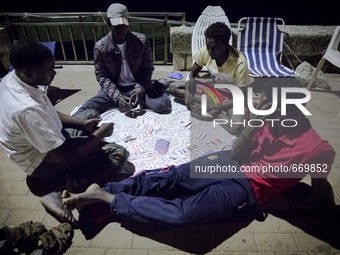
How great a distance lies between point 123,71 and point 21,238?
270 cm

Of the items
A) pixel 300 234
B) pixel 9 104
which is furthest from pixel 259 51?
pixel 9 104

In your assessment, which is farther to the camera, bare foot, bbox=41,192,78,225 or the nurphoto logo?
bare foot, bbox=41,192,78,225

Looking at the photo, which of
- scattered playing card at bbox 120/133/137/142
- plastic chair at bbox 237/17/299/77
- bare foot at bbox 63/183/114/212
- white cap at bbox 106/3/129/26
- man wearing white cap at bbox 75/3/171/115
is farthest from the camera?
plastic chair at bbox 237/17/299/77

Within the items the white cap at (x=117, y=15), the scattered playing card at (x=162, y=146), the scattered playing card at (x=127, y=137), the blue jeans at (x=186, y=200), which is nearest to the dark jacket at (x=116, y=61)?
the white cap at (x=117, y=15)

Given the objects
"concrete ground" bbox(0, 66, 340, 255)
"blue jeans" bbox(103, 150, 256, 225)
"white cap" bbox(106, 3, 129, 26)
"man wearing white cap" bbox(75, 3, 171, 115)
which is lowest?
"concrete ground" bbox(0, 66, 340, 255)

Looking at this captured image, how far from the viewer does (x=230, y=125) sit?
364cm

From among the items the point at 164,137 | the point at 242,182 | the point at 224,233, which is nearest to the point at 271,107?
the point at 242,182

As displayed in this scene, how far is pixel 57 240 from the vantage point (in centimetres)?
225

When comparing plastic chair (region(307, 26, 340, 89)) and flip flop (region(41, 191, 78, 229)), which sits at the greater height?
plastic chair (region(307, 26, 340, 89))

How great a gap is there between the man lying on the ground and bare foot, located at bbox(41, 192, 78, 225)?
0.09 meters

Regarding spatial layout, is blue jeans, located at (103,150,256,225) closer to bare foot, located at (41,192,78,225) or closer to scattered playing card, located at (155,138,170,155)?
bare foot, located at (41,192,78,225)

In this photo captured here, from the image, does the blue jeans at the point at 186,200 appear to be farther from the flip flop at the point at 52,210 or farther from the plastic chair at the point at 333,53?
the plastic chair at the point at 333,53

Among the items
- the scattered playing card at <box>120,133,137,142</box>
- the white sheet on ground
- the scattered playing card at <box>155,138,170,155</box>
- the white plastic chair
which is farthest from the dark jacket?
the white plastic chair

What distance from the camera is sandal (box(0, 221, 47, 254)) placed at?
82.9 inches
